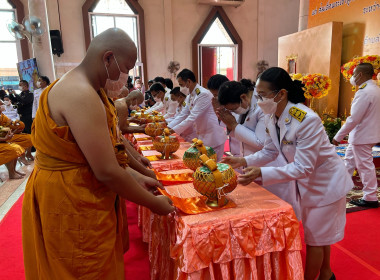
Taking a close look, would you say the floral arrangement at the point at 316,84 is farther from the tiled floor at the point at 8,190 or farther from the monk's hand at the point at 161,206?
the tiled floor at the point at 8,190

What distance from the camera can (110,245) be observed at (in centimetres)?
112

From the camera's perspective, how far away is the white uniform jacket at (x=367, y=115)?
2982mm

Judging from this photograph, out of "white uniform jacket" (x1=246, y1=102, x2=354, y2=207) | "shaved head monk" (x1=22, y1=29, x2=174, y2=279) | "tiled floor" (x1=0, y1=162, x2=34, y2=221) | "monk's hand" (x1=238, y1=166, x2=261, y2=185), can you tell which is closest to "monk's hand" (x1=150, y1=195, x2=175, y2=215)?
"shaved head monk" (x1=22, y1=29, x2=174, y2=279)

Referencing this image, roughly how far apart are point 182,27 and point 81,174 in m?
10.0

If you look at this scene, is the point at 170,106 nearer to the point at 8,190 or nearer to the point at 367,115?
the point at 8,190

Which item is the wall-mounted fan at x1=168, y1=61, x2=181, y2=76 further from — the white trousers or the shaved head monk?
the shaved head monk

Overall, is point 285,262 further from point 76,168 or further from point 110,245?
point 76,168

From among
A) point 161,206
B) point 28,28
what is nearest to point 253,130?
point 161,206

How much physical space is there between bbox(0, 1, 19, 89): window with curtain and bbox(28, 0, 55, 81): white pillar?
7.17 feet

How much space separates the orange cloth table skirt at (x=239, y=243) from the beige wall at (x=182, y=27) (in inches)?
367

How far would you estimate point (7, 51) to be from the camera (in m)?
9.12

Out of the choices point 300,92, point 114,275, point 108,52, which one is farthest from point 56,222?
point 300,92

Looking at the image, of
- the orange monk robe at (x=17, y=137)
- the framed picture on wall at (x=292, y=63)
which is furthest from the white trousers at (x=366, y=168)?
the framed picture on wall at (x=292, y=63)

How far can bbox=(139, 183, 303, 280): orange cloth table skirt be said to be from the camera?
115 cm
